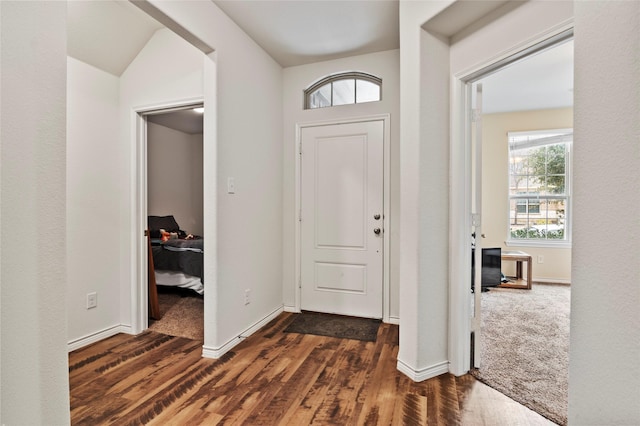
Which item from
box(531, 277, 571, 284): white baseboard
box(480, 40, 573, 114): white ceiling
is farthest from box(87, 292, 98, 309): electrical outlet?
box(531, 277, 571, 284): white baseboard

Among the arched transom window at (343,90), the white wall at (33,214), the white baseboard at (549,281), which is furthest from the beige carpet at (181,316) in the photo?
the white baseboard at (549,281)

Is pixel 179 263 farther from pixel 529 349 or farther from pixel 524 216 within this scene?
pixel 524 216

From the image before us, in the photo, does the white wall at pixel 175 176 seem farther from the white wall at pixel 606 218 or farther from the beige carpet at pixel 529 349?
the white wall at pixel 606 218

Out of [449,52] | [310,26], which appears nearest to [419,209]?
[449,52]

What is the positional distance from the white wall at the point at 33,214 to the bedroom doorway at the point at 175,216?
1.47 meters

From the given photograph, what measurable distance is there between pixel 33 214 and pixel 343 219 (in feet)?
8.17

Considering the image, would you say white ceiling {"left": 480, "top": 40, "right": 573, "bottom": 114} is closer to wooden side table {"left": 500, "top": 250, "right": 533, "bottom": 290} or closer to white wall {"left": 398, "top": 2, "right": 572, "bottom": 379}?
white wall {"left": 398, "top": 2, "right": 572, "bottom": 379}

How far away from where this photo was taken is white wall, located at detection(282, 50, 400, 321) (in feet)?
10.1

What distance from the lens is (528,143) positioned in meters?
4.96

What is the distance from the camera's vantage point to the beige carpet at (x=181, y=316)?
9.46 ft

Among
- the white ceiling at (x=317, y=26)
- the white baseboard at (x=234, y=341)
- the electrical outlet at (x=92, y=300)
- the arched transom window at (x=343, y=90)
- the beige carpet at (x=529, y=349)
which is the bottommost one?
the beige carpet at (x=529, y=349)

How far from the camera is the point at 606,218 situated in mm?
924

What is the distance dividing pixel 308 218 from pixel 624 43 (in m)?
2.77

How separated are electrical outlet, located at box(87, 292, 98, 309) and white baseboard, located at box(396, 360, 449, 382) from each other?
253 cm
